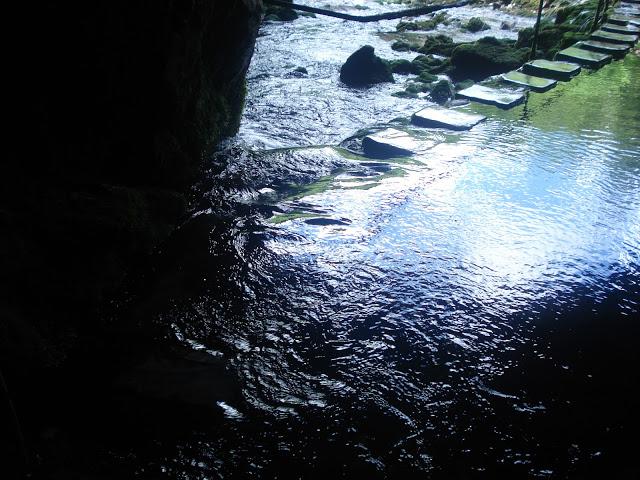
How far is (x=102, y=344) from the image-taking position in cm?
345

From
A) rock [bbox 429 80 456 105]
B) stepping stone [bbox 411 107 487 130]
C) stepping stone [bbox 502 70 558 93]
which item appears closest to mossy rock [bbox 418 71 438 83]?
rock [bbox 429 80 456 105]

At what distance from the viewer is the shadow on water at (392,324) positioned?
280 cm

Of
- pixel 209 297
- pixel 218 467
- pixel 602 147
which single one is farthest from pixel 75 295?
pixel 602 147

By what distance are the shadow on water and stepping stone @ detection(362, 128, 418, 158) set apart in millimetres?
271

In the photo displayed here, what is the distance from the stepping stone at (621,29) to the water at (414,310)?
6561 millimetres

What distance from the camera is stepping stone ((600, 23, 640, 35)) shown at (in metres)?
11.6

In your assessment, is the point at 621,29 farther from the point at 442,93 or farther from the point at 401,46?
the point at 401,46

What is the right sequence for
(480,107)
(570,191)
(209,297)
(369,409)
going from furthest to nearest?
(480,107), (570,191), (209,297), (369,409)

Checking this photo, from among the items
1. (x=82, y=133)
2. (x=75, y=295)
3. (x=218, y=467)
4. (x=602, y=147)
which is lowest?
(x=218, y=467)

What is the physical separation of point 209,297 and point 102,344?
2.68 feet

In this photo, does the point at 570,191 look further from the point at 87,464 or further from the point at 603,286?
the point at 87,464

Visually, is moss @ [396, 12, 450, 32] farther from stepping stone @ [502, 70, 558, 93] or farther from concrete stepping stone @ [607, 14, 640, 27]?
stepping stone @ [502, 70, 558, 93]

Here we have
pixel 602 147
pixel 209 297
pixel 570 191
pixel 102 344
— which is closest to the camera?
pixel 102 344

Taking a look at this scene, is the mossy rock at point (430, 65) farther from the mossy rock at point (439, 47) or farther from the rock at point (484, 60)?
the mossy rock at point (439, 47)
